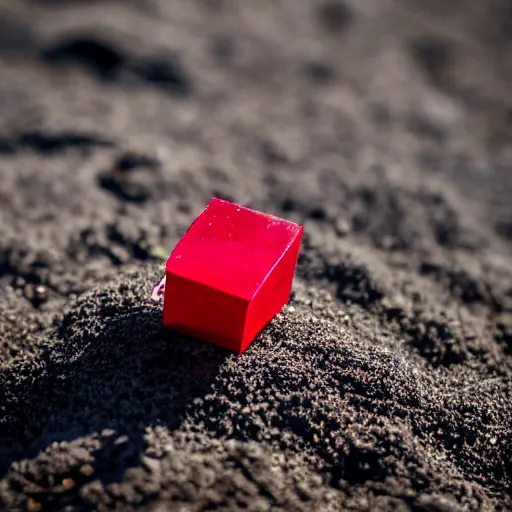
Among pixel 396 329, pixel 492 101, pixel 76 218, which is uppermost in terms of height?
pixel 492 101

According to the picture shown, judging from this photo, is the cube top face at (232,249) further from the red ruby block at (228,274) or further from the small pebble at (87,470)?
the small pebble at (87,470)

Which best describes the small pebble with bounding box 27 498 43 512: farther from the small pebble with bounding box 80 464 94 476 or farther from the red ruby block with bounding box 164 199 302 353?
the red ruby block with bounding box 164 199 302 353

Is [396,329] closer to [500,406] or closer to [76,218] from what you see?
[500,406]

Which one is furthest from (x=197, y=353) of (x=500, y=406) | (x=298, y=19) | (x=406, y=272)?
(x=298, y=19)

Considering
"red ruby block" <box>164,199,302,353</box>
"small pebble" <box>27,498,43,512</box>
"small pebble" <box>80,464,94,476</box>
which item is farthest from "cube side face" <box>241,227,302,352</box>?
"small pebble" <box>27,498,43,512</box>

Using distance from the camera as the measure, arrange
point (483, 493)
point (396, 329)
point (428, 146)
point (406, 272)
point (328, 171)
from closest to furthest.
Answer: point (483, 493) < point (396, 329) < point (406, 272) < point (328, 171) < point (428, 146)

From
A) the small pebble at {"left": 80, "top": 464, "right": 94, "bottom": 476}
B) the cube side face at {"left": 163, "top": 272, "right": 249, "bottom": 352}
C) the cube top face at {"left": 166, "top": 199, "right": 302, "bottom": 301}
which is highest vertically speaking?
the cube top face at {"left": 166, "top": 199, "right": 302, "bottom": 301}

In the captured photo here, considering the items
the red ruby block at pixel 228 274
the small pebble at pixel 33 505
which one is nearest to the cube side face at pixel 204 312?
the red ruby block at pixel 228 274
